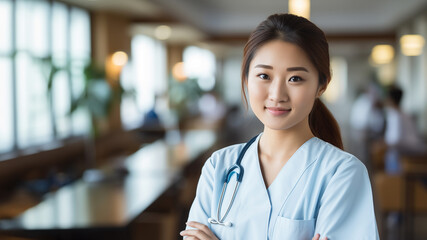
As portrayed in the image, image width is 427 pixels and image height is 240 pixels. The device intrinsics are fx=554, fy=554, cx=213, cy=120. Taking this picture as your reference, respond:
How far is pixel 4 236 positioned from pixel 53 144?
316 cm

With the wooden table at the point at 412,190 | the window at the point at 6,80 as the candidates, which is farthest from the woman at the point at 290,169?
the window at the point at 6,80

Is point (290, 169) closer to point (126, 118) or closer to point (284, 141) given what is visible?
point (284, 141)

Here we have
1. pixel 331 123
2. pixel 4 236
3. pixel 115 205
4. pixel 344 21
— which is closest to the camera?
pixel 331 123

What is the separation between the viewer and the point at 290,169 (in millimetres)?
968

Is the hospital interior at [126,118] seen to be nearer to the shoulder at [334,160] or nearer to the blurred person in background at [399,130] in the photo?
the blurred person in background at [399,130]

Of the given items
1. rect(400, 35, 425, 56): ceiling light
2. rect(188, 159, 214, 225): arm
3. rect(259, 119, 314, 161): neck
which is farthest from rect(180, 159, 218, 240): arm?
rect(400, 35, 425, 56): ceiling light

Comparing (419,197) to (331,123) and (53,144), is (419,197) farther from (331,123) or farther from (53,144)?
(331,123)

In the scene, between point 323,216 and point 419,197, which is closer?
point 323,216

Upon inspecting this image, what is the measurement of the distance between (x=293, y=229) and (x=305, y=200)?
56 millimetres

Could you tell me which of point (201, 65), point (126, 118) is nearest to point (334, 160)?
point (126, 118)

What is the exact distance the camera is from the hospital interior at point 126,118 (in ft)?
12.3

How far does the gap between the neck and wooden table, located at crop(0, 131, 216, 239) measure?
1.98m

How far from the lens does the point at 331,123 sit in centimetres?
109

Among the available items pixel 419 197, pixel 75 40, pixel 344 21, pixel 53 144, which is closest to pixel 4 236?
pixel 53 144
